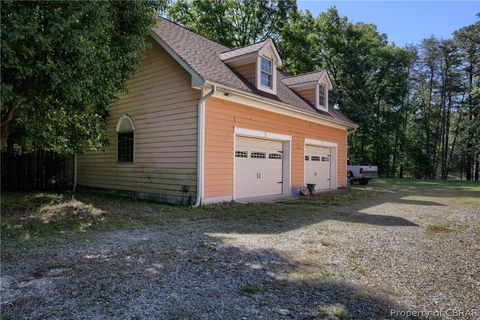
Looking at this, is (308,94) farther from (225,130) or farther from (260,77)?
(225,130)

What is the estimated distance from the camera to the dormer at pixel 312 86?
15.4m

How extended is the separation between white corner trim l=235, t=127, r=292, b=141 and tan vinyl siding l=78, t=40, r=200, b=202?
6.20 feet

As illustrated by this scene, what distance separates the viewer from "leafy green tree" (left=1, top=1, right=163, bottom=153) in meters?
5.27

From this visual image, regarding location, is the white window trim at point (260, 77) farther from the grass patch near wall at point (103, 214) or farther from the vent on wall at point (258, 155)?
the grass patch near wall at point (103, 214)

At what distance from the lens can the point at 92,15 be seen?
6.14 m

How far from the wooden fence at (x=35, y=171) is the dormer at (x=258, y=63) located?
341 inches

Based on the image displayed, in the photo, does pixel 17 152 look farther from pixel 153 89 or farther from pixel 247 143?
pixel 247 143

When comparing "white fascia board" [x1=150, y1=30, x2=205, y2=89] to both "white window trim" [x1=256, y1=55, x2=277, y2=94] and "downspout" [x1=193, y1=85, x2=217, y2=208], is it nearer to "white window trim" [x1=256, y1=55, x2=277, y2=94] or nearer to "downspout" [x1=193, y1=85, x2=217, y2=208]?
"downspout" [x1=193, y1=85, x2=217, y2=208]

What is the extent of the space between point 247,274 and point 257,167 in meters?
7.80

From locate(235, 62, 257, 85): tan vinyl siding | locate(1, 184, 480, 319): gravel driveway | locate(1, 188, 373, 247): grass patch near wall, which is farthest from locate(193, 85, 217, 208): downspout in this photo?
locate(235, 62, 257, 85): tan vinyl siding

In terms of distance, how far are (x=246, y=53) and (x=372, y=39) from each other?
26990 millimetres

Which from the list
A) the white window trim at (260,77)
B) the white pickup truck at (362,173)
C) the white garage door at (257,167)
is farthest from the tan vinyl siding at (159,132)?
the white pickup truck at (362,173)

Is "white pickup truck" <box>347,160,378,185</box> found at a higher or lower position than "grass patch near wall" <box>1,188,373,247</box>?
higher

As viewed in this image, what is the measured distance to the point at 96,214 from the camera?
7969 millimetres
